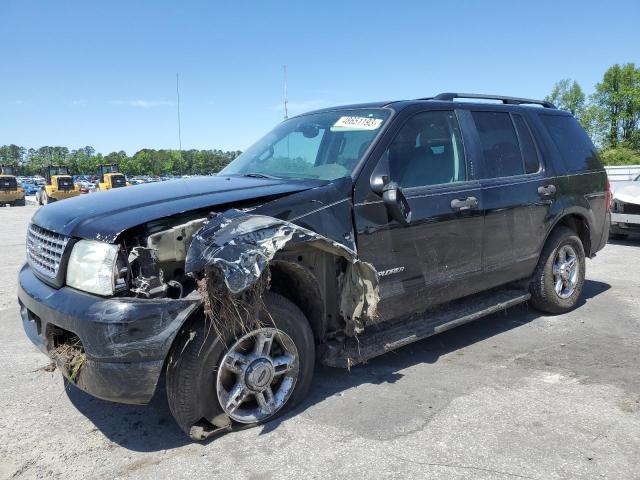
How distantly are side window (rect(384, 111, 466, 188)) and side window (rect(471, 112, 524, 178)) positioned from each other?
0.32 metres

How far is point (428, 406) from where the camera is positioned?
3518mm

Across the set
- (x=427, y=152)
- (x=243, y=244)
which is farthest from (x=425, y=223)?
(x=243, y=244)

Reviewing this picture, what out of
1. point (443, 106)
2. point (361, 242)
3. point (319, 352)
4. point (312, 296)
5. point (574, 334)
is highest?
point (443, 106)

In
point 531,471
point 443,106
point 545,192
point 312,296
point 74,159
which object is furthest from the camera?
point 74,159

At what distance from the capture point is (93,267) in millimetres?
2795

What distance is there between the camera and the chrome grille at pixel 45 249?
3039 mm

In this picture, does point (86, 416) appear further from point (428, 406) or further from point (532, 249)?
point (532, 249)

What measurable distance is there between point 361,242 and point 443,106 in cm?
156

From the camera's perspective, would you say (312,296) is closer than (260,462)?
No

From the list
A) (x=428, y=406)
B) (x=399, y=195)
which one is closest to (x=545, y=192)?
(x=399, y=195)

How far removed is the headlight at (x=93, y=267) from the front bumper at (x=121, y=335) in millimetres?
51

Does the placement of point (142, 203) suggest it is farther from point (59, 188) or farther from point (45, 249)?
point (59, 188)

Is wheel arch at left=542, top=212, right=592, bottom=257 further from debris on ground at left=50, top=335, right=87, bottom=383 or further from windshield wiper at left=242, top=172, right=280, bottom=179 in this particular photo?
debris on ground at left=50, top=335, right=87, bottom=383

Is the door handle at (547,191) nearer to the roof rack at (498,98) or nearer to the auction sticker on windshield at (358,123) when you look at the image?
the roof rack at (498,98)
